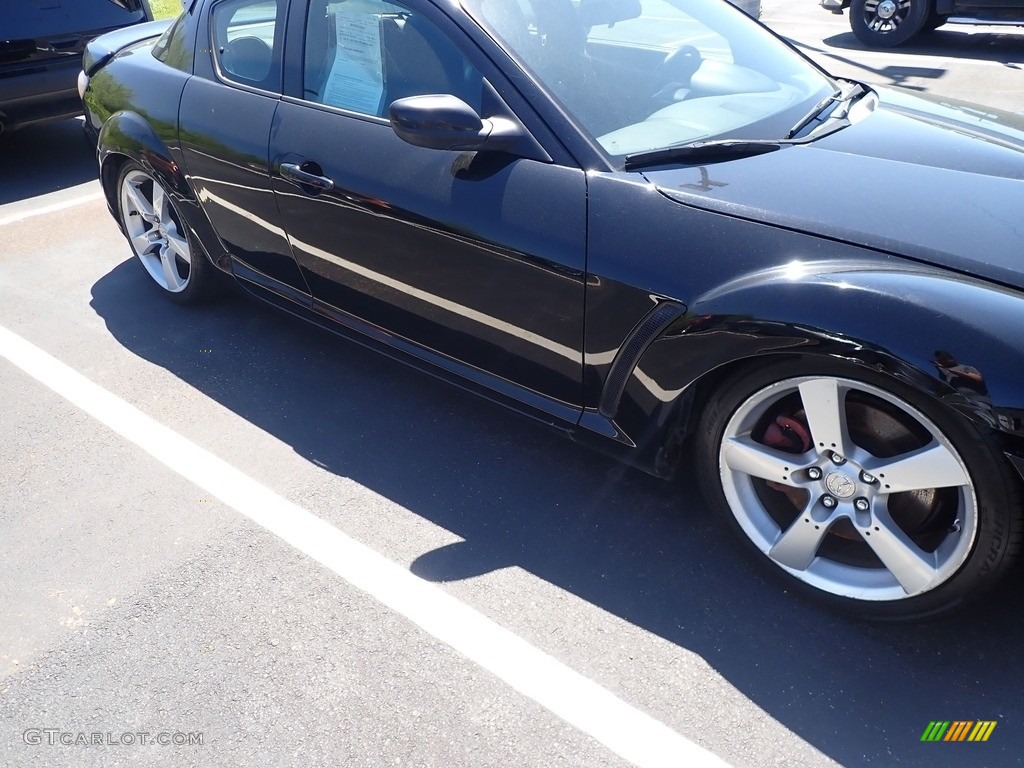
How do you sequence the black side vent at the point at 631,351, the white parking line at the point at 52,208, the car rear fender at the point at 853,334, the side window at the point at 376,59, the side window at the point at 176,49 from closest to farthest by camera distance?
1. the car rear fender at the point at 853,334
2. the black side vent at the point at 631,351
3. the side window at the point at 376,59
4. the side window at the point at 176,49
5. the white parking line at the point at 52,208

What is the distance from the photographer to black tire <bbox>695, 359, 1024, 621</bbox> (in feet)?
6.31

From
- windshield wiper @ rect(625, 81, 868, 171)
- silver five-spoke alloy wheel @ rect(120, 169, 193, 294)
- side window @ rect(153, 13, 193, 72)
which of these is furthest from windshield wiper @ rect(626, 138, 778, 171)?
silver five-spoke alloy wheel @ rect(120, 169, 193, 294)

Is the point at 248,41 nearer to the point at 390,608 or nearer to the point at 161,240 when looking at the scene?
the point at 161,240

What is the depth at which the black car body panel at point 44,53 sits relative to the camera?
5797mm

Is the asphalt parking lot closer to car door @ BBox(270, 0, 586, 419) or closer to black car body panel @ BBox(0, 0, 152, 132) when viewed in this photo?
car door @ BBox(270, 0, 586, 419)

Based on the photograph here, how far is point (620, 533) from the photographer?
2621 mm

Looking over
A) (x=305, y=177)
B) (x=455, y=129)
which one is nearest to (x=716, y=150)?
(x=455, y=129)

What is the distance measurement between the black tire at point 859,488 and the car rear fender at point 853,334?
57 mm

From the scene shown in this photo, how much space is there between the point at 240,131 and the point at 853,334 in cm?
234

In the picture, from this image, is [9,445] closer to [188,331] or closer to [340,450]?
[188,331]

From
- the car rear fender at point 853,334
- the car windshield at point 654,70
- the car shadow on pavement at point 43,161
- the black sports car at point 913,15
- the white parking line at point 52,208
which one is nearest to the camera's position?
the car rear fender at point 853,334

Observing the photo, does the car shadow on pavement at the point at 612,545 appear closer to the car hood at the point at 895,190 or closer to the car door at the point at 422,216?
the car door at the point at 422,216

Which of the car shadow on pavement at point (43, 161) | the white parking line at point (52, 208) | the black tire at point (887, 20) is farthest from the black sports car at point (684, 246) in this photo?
the black tire at point (887, 20)

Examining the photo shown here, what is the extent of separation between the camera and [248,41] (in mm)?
3332
